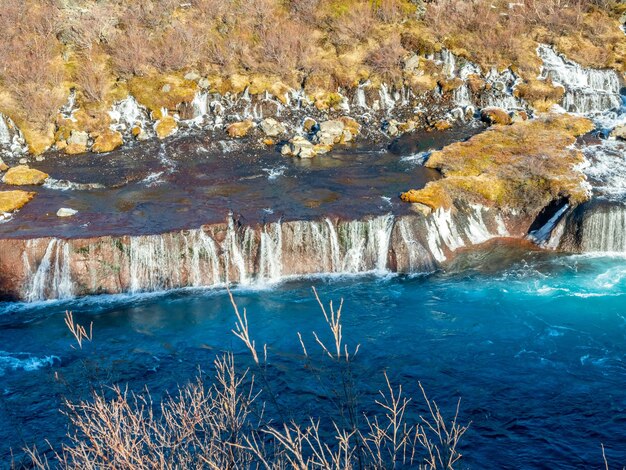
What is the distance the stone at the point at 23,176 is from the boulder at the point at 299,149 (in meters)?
11.8

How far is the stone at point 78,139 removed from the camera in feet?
103

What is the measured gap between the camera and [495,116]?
32344 millimetres

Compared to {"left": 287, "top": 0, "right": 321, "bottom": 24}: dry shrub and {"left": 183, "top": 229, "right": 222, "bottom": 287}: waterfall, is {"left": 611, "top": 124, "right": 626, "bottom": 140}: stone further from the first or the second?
{"left": 287, "top": 0, "right": 321, "bottom": 24}: dry shrub

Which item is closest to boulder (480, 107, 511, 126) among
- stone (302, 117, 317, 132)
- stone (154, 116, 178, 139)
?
stone (302, 117, 317, 132)

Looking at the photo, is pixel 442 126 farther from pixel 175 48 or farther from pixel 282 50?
pixel 175 48

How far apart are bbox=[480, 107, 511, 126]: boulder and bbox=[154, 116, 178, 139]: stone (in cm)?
1768

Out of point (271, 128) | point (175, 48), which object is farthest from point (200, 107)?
point (175, 48)

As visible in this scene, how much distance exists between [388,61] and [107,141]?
17.9 meters

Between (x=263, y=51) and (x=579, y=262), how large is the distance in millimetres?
24986

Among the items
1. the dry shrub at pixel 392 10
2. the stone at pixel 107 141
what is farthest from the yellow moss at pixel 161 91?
the dry shrub at pixel 392 10

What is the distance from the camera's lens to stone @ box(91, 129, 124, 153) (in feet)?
101

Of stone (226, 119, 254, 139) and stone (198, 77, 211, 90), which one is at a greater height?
stone (198, 77, 211, 90)

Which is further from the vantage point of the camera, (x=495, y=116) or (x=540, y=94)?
(x=540, y=94)

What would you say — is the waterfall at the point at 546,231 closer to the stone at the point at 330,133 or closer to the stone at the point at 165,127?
the stone at the point at 330,133
